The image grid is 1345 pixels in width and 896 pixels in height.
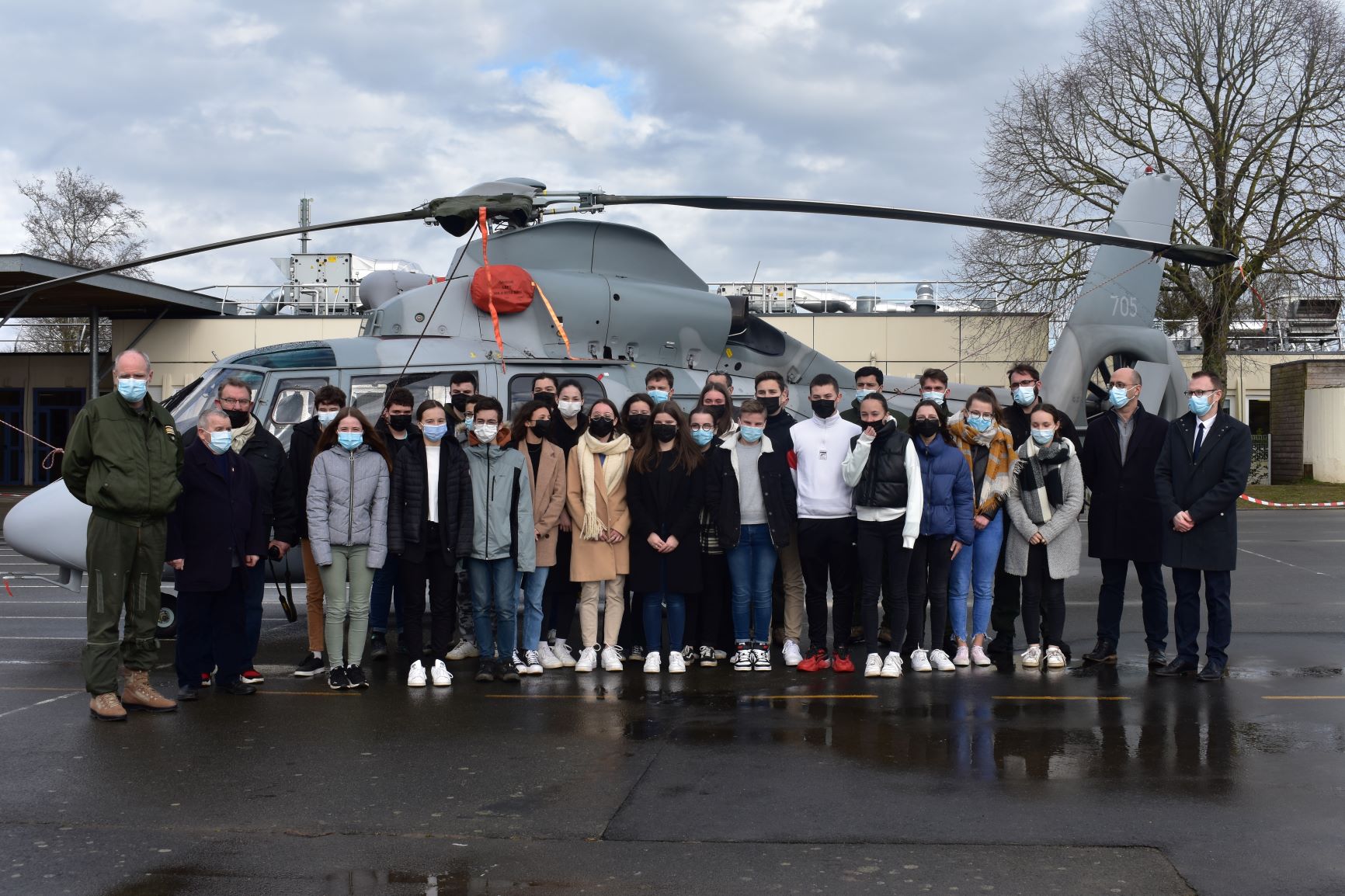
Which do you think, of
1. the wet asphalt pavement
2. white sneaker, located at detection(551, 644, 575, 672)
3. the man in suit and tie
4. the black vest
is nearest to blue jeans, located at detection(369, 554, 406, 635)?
the wet asphalt pavement

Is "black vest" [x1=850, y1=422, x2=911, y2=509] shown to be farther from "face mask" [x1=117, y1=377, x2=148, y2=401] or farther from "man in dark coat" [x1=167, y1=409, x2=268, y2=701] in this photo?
"face mask" [x1=117, y1=377, x2=148, y2=401]

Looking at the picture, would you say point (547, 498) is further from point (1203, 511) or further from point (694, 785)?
point (1203, 511)

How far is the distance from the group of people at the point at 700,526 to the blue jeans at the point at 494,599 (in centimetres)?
2

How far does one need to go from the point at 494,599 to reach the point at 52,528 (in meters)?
3.55

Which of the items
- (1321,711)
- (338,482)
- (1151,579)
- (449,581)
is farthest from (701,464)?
(1321,711)

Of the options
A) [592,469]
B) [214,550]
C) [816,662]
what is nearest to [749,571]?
[816,662]

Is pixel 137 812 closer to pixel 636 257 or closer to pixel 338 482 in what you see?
pixel 338 482

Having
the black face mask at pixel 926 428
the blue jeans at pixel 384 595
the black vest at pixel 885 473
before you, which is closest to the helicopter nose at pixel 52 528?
the blue jeans at pixel 384 595

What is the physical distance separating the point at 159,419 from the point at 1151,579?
21.3 ft

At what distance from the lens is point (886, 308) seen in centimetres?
3006

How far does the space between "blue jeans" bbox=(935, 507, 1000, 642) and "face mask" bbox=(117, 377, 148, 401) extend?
522 centimetres

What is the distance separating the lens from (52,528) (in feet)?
29.0

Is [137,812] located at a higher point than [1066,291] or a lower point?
lower

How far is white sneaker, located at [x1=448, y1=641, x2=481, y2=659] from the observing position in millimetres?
8555
